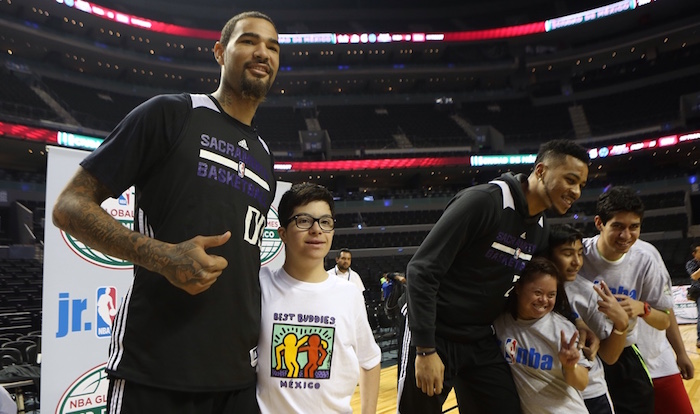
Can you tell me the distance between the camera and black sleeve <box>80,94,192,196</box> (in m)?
1.30

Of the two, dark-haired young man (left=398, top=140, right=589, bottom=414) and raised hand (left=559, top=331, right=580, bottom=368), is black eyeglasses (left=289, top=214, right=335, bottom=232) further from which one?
raised hand (left=559, top=331, right=580, bottom=368)

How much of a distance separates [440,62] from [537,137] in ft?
28.0

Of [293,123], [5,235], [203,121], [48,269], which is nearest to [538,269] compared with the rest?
[203,121]

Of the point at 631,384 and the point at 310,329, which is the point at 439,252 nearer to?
the point at 310,329

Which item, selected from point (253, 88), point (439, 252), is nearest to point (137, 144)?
point (253, 88)

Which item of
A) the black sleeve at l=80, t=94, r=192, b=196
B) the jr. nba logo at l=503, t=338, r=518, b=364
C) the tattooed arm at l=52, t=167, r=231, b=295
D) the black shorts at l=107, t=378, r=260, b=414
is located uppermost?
the black sleeve at l=80, t=94, r=192, b=196

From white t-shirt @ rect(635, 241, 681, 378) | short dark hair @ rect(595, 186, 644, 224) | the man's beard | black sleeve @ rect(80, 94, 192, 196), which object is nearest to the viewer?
black sleeve @ rect(80, 94, 192, 196)

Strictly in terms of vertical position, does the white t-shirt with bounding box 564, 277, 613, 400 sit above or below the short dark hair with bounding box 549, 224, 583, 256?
below

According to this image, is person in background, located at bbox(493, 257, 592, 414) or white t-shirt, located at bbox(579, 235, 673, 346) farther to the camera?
Result: white t-shirt, located at bbox(579, 235, 673, 346)

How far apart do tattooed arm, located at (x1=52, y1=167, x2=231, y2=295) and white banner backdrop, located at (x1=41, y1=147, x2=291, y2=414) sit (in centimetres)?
193

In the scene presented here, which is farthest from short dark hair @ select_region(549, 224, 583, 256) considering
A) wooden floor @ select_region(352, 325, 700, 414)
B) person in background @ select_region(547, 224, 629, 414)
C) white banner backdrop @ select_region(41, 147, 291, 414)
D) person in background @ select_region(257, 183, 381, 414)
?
wooden floor @ select_region(352, 325, 700, 414)

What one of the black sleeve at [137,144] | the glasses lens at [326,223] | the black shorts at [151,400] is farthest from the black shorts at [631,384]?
the black sleeve at [137,144]

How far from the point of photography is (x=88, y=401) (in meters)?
3.01

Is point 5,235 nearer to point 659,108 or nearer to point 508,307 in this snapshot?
point 508,307
